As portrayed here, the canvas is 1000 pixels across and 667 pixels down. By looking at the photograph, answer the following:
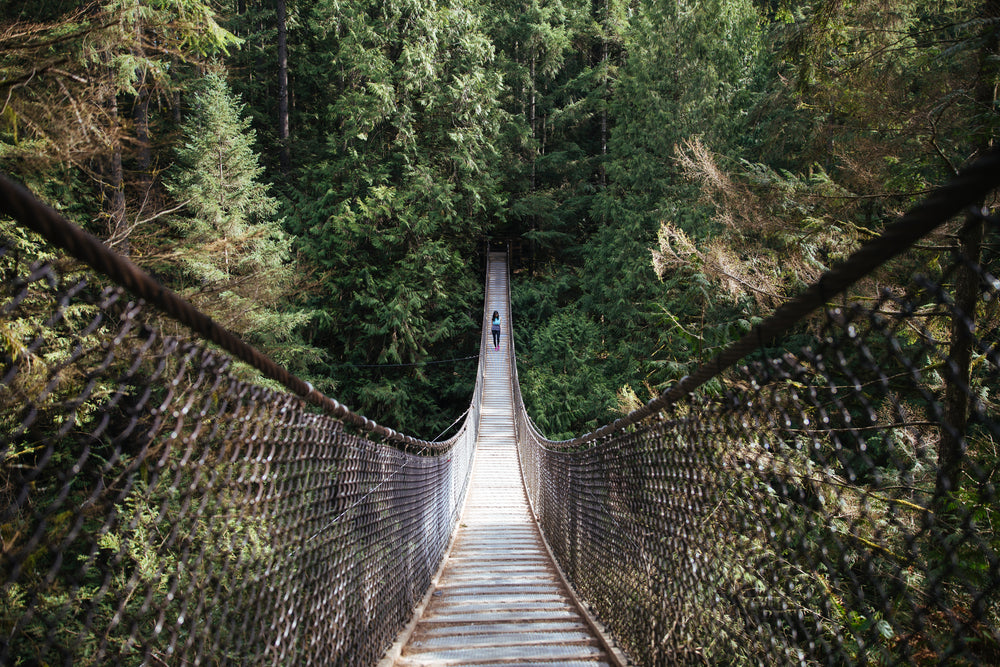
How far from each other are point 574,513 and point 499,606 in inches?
35.1

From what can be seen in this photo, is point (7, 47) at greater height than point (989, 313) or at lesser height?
greater

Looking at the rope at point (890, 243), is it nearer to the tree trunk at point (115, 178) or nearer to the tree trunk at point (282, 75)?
the tree trunk at point (115, 178)

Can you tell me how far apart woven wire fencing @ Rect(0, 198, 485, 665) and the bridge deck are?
362 millimetres

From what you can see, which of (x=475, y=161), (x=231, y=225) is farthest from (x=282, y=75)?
(x=231, y=225)

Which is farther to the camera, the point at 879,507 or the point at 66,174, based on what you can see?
the point at 66,174

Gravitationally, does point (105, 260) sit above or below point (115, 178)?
below

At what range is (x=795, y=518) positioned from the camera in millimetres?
1406

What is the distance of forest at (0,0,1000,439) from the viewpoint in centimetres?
469

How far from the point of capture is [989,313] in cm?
366

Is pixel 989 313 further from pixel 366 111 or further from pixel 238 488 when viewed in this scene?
pixel 366 111

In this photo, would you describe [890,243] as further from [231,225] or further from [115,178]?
[231,225]

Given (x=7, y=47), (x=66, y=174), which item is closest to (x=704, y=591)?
(x=7, y=47)

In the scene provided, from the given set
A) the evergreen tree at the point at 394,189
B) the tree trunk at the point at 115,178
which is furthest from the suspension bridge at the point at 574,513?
the evergreen tree at the point at 394,189

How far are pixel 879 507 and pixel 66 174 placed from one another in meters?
9.36
